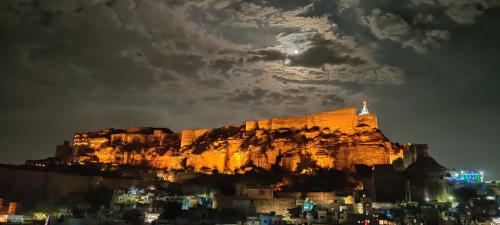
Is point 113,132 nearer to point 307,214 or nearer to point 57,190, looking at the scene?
point 57,190

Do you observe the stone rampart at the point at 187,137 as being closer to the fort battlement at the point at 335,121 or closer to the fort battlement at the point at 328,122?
the fort battlement at the point at 328,122

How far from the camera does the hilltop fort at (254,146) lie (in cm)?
5241

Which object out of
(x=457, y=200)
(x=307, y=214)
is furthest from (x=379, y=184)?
(x=307, y=214)

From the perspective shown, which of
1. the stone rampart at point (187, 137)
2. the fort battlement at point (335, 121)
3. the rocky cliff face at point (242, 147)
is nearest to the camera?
the rocky cliff face at point (242, 147)

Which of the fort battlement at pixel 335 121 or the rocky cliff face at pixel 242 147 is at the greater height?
the fort battlement at pixel 335 121

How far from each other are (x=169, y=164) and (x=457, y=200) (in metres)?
40.8

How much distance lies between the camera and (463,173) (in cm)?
4750

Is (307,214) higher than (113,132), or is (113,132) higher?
(113,132)

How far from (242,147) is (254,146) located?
1780mm

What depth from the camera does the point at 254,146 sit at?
193 ft

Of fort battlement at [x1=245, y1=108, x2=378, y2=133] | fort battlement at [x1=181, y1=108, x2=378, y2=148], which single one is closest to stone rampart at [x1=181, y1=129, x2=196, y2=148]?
fort battlement at [x1=181, y1=108, x2=378, y2=148]

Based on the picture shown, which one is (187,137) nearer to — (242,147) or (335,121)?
(242,147)

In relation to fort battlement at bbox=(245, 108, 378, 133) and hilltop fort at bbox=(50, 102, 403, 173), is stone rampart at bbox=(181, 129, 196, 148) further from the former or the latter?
fort battlement at bbox=(245, 108, 378, 133)

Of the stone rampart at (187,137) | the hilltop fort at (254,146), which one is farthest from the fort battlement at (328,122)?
the stone rampart at (187,137)
